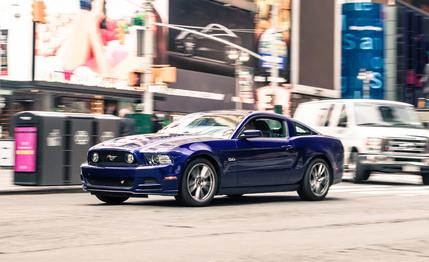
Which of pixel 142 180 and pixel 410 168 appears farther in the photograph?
pixel 410 168

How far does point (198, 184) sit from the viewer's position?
1248 cm

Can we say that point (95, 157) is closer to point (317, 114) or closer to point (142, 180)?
point (142, 180)

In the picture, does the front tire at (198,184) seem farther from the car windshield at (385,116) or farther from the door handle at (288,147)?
the car windshield at (385,116)

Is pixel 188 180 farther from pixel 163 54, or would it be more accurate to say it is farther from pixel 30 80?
pixel 163 54

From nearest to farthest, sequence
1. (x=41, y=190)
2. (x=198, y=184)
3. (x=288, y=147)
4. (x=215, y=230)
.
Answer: (x=215, y=230), (x=198, y=184), (x=288, y=147), (x=41, y=190)

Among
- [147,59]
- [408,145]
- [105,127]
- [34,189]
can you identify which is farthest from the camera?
[147,59]

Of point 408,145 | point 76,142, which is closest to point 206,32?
point 408,145

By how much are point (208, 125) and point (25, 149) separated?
5.63 metres

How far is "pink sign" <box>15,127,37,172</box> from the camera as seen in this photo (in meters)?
17.6

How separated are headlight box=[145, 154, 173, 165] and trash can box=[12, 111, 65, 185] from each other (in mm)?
5904

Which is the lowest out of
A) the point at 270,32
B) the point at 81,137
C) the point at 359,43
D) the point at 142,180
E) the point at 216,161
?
the point at 142,180

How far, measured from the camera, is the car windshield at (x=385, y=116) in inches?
864

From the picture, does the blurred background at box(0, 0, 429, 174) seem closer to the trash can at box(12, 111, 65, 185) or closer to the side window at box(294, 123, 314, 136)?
the trash can at box(12, 111, 65, 185)

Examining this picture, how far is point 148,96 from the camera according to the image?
82.9 ft
